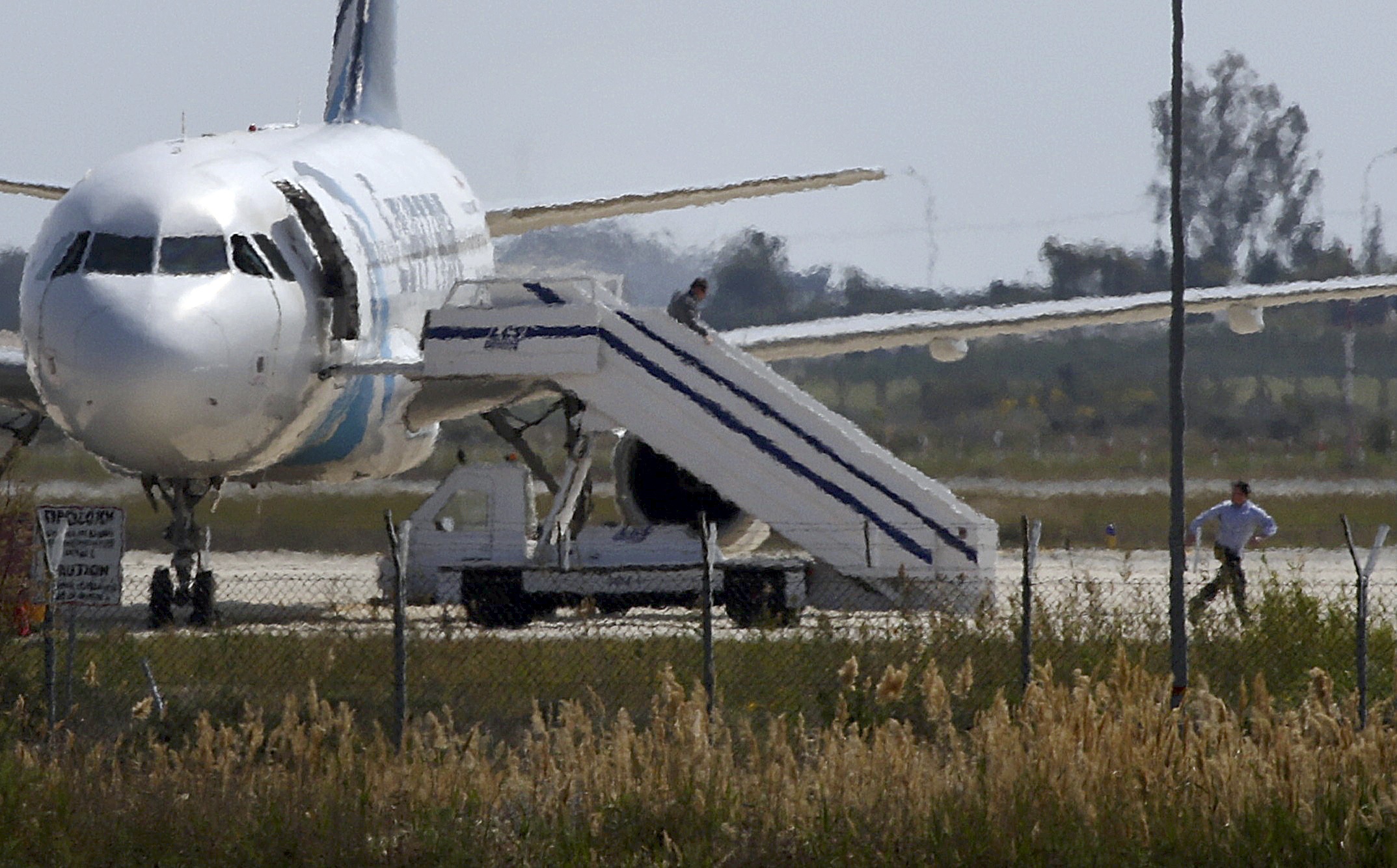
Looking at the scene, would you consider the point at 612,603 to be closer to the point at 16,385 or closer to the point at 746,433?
the point at 746,433

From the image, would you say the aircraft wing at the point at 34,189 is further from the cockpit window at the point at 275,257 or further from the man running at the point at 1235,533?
the man running at the point at 1235,533

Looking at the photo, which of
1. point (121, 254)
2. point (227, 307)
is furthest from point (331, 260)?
point (121, 254)

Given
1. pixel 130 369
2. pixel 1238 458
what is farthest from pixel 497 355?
pixel 1238 458

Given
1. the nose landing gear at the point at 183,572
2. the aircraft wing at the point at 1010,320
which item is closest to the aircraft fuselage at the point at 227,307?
the nose landing gear at the point at 183,572

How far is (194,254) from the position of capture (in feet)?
63.6

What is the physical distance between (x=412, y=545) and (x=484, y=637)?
4.42m

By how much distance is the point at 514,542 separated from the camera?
2250 cm

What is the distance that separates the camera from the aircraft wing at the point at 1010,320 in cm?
2652

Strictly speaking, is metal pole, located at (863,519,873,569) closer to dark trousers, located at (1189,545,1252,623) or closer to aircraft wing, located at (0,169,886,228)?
dark trousers, located at (1189,545,1252,623)

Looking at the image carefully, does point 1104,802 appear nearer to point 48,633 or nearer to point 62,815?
point 62,815

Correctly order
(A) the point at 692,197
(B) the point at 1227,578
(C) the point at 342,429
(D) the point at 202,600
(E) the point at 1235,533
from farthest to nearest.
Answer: (A) the point at 692,197 → (E) the point at 1235,533 → (C) the point at 342,429 → (B) the point at 1227,578 → (D) the point at 202,600

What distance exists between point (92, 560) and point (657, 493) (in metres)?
10.8

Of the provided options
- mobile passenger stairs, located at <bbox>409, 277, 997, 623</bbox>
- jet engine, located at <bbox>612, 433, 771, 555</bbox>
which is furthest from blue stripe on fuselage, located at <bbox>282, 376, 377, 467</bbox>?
jet engine, located at <bbox>612, 433, 771, 555</bbox>

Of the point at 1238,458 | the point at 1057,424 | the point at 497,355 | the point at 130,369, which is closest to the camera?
the point at 130,369
